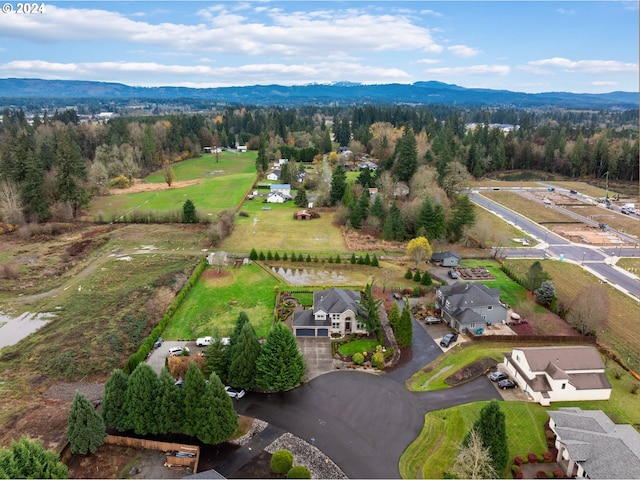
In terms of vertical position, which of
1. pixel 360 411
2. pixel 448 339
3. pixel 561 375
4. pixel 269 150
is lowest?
pixel 360 411

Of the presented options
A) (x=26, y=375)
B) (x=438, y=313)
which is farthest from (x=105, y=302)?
(x=438, y=313)

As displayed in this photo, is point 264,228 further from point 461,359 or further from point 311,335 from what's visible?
point 461,359

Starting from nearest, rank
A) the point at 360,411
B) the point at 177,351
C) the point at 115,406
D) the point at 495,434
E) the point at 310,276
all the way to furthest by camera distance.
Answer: the point at 495,434 → the point at 115,406 → the point at 360,411 → the point at 177,351 → the point at 310,276

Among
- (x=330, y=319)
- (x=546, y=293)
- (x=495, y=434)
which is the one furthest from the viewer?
(x=546, y=293)

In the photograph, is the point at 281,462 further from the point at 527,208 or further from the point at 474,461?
the point at 527,208

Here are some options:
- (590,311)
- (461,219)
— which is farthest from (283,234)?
(590,311)

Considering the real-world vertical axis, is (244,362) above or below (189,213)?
below

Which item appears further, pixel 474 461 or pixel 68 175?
pixel 68 175

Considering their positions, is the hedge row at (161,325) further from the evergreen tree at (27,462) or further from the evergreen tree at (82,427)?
the evergreen tree at (27,462)
